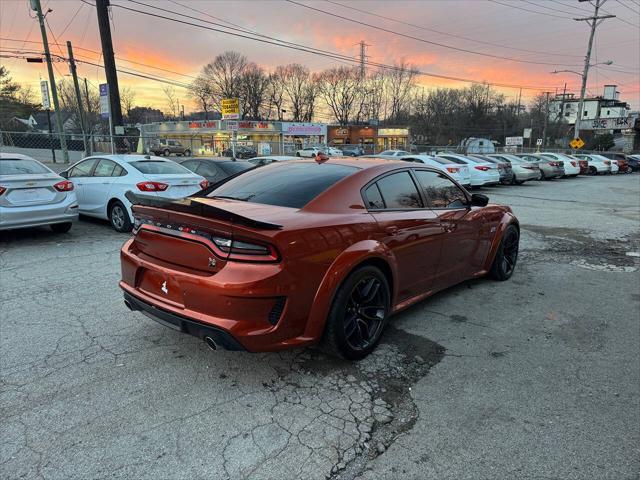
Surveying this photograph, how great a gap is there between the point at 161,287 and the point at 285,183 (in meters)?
1.34

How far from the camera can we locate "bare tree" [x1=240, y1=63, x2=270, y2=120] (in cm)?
8638

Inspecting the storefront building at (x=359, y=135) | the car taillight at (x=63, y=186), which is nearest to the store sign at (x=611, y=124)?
the storefront building at (x=359, y=135)

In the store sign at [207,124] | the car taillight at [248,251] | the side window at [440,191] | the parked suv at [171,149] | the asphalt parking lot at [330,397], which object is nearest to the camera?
the asphalt parking lot at [330,397]

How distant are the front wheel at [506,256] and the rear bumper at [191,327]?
3.89m

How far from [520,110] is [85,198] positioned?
9873 cm

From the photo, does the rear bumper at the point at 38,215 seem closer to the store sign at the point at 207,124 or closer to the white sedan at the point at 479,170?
the white sedan at the point at 479,170

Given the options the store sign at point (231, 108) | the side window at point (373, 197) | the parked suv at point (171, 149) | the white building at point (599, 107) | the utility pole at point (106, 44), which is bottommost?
the parked suv at point (171, 149)

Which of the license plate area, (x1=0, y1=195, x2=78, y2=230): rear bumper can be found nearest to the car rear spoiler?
the license plate area

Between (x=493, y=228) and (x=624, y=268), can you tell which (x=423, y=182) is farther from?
(x=624, y=268)

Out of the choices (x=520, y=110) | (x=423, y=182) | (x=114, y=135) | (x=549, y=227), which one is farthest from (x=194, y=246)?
(x=520, y=110)

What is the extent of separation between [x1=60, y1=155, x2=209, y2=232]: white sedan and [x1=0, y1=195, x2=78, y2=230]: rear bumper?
79 centimetres

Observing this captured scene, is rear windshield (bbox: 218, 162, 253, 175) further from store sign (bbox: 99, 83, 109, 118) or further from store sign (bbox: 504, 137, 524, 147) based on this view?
store sign (bbox: 504, 137, 524, 147)

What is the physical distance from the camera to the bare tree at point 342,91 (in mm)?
89875

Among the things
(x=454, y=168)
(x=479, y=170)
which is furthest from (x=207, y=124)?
(x=454, y=168)
